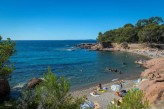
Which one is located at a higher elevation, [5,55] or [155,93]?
[5,55]

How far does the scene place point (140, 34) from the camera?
114812 millimetres

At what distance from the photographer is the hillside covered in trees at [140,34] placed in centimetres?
11119

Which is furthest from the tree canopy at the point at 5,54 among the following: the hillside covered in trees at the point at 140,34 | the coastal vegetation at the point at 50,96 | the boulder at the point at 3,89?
the hillside covered in trees at the point at 140,34

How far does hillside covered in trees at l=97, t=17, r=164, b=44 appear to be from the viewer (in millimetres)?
111188

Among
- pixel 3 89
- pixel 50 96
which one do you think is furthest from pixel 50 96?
pixel 3 89

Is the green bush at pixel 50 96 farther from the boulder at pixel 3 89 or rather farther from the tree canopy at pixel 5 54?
the boulder at pixel 3 89

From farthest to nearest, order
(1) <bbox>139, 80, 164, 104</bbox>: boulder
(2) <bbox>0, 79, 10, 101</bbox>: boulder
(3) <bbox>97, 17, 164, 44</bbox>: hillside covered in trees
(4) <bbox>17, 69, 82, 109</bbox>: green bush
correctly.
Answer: (3) <bbox>97, 17, 164, 44</bbox>: hillside covered in trees → (2) <bbox>0, 79, 10, 101</bbox>: boulder → (1) <bbox>139, 80, 164, 104</bbox>: boulder → (4) <bbox>17, 69, 82, 109</bbox>: green bush

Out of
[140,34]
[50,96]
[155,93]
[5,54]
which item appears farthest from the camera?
[140,34]

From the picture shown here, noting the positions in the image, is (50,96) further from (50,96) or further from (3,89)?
(3,89)

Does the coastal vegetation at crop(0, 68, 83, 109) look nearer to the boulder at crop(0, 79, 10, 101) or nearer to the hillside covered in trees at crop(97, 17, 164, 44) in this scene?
the boulder at crop(0, 79, 10, 101)

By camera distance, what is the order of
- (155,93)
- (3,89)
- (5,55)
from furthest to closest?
(3,89) → (155,93) → (5,55)

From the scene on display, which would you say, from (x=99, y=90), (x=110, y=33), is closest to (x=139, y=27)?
(x=110, y=33)

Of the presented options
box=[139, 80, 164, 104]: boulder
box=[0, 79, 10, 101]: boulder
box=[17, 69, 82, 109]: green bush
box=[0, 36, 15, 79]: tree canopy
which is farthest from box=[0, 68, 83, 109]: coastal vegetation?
box=[0, 79, 10, 101]: boulder

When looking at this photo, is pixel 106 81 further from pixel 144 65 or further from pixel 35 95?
pixel 35 95
